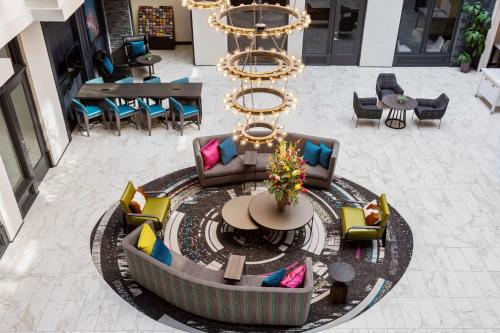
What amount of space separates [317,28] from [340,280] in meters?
10.2

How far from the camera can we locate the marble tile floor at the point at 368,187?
716 centimetres

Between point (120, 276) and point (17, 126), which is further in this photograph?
point (17, 126)

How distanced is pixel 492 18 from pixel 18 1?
12896mm

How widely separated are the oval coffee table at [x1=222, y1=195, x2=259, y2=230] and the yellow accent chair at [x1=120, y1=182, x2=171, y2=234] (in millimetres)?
1077

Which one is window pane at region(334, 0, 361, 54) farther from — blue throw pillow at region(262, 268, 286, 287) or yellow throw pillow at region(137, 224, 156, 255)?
blue throw pillow at region(262, 268, 286, 287)

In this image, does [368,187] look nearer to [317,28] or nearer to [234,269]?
[234,269]

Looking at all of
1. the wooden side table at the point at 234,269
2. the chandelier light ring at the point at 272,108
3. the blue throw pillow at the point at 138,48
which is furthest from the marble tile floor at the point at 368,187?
the chandelier light ring at the point at 272,108

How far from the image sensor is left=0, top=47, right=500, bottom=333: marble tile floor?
716 centimetres

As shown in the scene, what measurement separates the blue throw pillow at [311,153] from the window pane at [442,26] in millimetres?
7871

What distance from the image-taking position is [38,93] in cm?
985

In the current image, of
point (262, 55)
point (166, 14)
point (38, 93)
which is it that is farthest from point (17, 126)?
point (166, 14)

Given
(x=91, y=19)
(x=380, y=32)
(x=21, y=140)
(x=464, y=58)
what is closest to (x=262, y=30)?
(x=21, y=140)

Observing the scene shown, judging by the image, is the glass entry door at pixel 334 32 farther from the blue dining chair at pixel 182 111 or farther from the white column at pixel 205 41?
the blue dining chair at pixel 182 111

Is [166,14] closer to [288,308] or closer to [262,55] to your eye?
[262,55]
